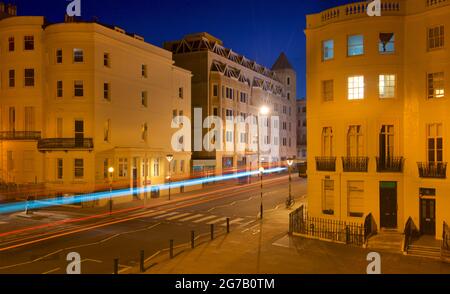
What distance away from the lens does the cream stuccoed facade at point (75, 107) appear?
37.9 meters

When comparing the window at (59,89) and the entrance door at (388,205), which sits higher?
the window at (59,89)

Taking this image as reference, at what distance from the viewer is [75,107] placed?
3816cm

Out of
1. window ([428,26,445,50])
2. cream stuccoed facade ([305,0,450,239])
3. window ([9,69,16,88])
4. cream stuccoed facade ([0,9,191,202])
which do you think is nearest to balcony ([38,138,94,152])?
cream stuccoed facade ([0,9,191,202])

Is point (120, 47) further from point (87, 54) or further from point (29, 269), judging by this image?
point (29, 269)

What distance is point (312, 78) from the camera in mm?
26625

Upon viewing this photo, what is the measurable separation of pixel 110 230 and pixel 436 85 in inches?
827

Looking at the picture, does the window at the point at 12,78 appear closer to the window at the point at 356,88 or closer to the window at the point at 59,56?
the window at the point at 59,56

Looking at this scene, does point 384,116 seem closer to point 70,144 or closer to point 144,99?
point 70,144

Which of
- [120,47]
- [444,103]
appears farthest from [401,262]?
[120,47]

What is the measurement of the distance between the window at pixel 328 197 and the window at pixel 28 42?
102 ft

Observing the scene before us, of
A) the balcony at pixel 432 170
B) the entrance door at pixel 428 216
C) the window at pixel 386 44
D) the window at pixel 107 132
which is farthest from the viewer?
the window at pixel 107 132

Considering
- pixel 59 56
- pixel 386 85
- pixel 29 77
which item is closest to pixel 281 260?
pixel 386 85

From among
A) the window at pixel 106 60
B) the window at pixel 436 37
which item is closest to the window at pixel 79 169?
the window at pixel 106 60

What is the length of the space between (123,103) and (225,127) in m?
→ 22.7
